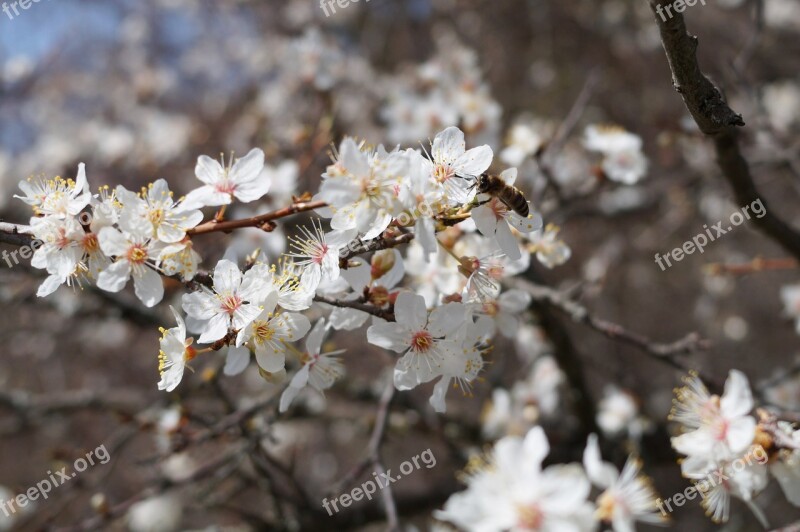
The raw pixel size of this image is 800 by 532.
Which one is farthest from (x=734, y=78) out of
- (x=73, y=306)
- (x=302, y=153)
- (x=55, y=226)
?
(x=73, y=306)

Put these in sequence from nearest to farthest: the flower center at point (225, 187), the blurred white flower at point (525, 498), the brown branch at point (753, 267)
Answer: the blurred white flower at point (525, 498)
the flower center at point (225, 187)
the brown branch at point (753, 267)

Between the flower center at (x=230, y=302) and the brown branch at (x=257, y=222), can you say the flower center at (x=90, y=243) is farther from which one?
the flower center at (x=230, y=302)

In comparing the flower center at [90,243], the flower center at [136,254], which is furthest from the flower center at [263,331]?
the flower center at [90,243]

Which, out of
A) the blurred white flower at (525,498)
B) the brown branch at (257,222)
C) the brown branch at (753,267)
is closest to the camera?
the blurred white flower at (525,498)

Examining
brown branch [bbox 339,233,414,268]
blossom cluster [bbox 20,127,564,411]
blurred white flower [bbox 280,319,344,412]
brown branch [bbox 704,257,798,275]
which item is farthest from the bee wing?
brown branch [bbox 704,257,798,275]

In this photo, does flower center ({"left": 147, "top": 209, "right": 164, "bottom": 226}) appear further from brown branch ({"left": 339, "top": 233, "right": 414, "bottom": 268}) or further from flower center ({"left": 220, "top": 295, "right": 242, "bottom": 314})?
brown branch ({"left": 339, "top": 233, "right": 414, "bottom": 268})

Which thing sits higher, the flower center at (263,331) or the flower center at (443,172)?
the flower center at (443,172)

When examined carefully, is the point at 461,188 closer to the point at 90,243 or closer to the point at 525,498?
the point at 525,498

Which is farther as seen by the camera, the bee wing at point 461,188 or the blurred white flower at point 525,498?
the bee wing at point 461,188
